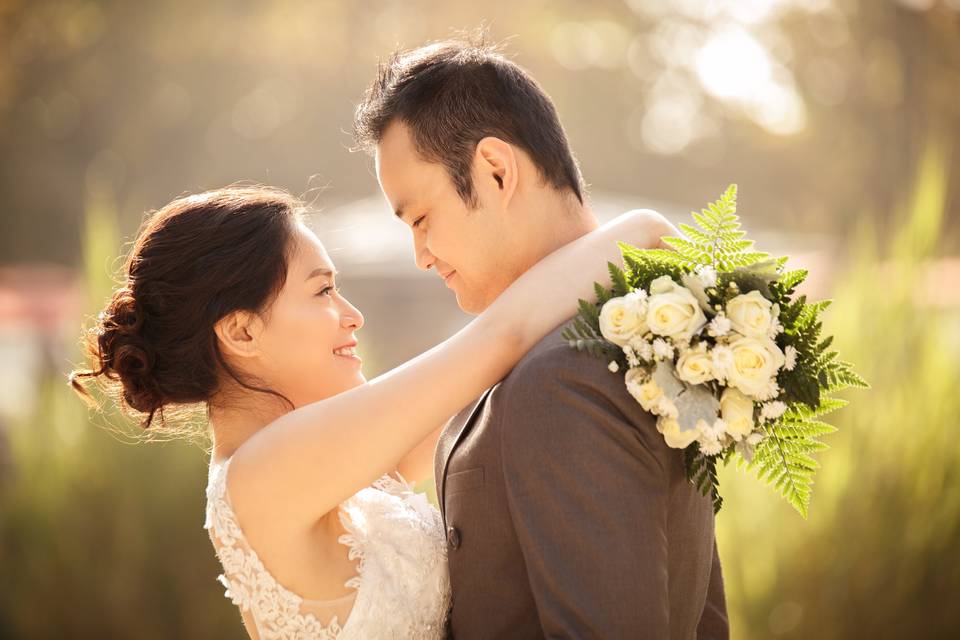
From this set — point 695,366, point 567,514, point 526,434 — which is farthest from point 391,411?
point 695,366

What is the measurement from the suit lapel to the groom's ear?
1.98 feet

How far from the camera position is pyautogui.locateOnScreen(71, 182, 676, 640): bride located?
2662 mm

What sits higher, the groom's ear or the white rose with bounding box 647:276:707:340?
the groom's ear

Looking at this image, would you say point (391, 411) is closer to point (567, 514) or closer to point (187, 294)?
point (567, 514)

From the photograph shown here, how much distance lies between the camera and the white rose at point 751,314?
8.11 ft

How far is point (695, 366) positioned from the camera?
8.07 feet

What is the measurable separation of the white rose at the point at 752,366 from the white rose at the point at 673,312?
4.6 inches

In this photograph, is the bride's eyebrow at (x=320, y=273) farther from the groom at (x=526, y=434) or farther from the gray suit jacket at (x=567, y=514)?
the gray suit jacket at (x=567, y=514)

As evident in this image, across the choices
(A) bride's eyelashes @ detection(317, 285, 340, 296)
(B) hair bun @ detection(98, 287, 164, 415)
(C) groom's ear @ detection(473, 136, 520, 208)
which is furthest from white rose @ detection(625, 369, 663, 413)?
(B) hair bun @ detection(98, 287, 164, 415)

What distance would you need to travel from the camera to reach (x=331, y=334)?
3.19 metres

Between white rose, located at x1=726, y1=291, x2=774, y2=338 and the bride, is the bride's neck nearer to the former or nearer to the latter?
the bride

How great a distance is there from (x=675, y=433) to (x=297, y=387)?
1.29 metres

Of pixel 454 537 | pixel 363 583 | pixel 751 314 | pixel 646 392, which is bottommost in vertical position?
pixel 363 583

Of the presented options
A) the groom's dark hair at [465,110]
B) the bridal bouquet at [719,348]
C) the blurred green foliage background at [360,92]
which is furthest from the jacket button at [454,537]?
the blurred green foliage background at [360,92]
